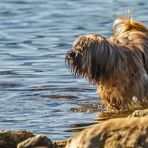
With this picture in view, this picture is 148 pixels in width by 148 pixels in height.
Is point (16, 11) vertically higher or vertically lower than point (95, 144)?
lower

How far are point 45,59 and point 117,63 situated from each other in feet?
14.5

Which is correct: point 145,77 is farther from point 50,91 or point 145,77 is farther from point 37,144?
point 37,144

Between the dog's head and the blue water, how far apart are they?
599 mm

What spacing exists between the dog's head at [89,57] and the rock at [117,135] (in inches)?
121

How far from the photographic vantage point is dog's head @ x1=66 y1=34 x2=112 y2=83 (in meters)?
10.2

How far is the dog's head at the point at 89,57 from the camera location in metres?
10.2

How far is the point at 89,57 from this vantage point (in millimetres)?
10297

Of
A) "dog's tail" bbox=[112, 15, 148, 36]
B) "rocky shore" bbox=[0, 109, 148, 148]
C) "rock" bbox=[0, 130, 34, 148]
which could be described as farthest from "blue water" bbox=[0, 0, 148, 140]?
"rocky shore" bbox=[0, 109, 148, 148]

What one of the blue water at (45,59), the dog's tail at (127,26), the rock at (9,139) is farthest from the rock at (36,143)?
the dog's tail at (127,26)

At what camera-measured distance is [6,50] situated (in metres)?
15.8

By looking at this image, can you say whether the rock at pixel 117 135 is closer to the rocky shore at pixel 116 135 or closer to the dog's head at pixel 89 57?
the rocky shore at pixel 116 135

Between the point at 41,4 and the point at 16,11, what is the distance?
110 cm

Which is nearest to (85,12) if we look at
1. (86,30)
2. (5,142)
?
(86,30)

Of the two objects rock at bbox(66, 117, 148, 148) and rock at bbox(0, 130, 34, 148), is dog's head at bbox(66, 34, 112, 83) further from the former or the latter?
rock at bbox(66, 117, 148, 148)
